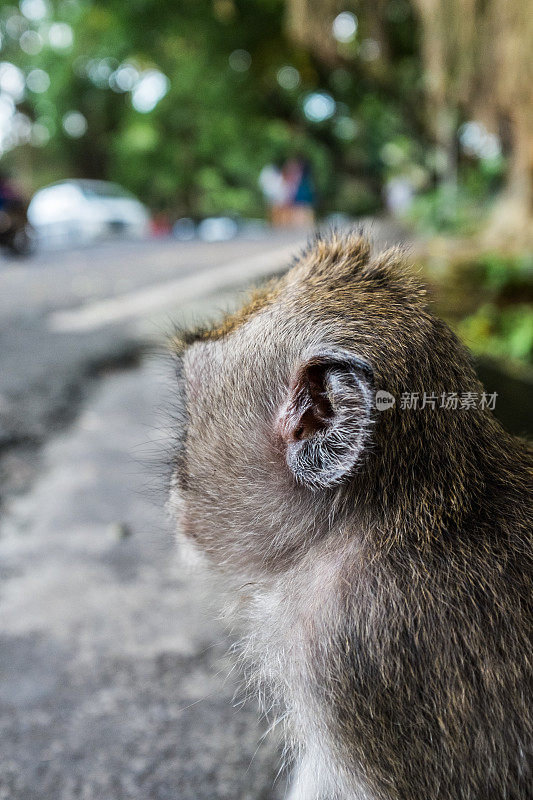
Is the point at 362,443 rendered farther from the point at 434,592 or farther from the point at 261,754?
the point at 261,754

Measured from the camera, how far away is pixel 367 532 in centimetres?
121

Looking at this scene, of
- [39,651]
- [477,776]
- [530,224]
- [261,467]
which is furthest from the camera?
[530,224]

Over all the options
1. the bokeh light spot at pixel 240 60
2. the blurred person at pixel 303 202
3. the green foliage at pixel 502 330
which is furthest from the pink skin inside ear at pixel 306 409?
the blurred person at pixel 303 202

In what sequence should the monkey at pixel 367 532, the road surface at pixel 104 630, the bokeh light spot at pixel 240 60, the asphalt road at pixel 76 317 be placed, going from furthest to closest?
1. the bokeh light spot at pixel 240 60
2. the asphalt road at pixel 76 317
3. the road surface at pixel 104 630
4. the monkey at pixel 367 532

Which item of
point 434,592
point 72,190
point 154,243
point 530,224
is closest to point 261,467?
point 434,592

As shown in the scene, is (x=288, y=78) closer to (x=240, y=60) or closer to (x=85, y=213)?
(x=240, y=60)

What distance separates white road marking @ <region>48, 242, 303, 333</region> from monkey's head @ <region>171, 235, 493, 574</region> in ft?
5.97

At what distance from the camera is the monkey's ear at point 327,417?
43.6 inches

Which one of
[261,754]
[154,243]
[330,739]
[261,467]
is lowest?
[261,754]

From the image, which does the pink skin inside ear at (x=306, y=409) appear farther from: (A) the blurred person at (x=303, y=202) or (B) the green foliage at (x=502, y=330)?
(A) the blurred person at (x=303, y=202)

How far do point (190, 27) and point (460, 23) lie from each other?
7.21 meters

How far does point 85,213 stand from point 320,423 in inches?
662

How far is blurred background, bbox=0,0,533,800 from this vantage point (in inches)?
56.2

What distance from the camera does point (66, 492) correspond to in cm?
224
